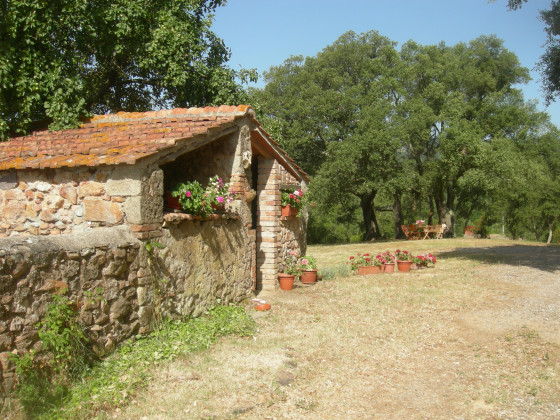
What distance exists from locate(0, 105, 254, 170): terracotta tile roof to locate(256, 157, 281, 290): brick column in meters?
1.95

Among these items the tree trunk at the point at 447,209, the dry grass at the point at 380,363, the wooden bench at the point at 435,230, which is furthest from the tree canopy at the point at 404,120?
the dry grass at the point at 380,363

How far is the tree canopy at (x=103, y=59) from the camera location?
8.74m

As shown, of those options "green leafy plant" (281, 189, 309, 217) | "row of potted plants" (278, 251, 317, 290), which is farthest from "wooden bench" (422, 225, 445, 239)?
"green leafy plant" (281, 189, 309, 217)

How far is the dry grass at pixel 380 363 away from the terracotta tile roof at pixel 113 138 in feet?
9.02

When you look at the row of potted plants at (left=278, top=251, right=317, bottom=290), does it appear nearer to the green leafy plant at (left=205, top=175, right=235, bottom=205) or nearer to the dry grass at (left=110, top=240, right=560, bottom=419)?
the dry grass at (left=110, top=240, right=560, bottom=419)

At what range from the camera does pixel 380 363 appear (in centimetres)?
553

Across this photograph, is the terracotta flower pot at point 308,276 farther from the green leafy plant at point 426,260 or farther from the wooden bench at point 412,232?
the wooden bench at point 412,232

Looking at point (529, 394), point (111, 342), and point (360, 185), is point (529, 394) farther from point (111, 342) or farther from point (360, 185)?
point (360, 185)

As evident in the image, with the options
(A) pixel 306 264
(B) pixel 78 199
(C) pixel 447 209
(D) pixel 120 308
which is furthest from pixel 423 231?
(D) pixel 120 308

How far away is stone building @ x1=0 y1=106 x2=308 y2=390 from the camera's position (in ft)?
14.0

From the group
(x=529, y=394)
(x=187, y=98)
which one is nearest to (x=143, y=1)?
(x=187, y=98)

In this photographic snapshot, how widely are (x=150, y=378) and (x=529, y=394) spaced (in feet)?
12.5

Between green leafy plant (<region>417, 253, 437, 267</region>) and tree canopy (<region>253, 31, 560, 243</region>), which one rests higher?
tree canopy (<region>253, 31, 560, 243</region>)

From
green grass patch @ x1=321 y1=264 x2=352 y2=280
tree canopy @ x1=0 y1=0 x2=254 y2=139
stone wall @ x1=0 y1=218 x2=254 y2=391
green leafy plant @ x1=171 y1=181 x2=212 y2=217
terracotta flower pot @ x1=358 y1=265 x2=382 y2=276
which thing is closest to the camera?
stone wall @ x1=0 y1=218 x2=254 y2=391
